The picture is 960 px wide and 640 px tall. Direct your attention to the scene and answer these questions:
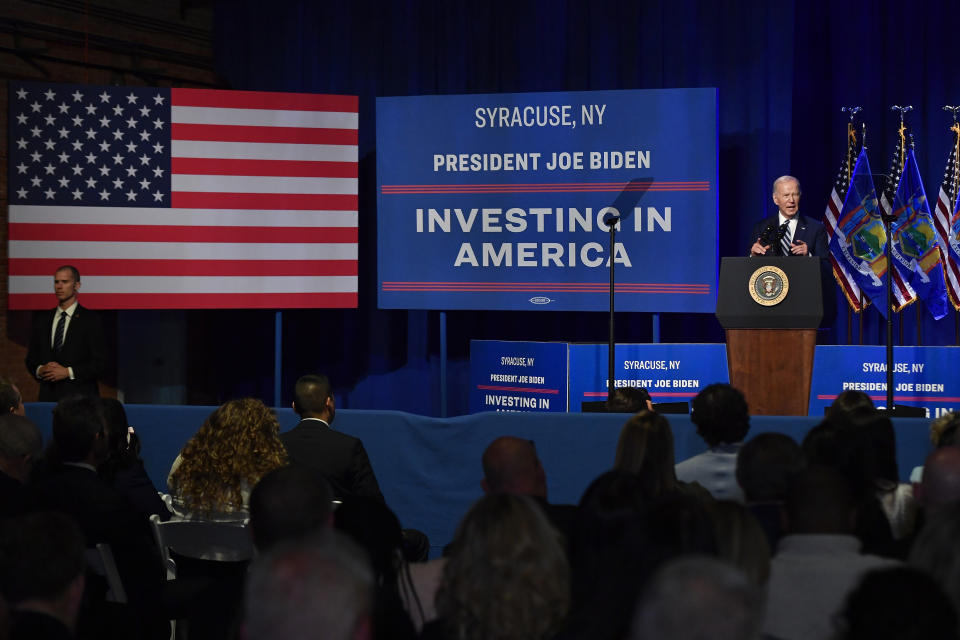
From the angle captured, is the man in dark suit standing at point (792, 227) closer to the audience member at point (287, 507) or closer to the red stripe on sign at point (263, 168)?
the red stripe on sign at point (263, 168)

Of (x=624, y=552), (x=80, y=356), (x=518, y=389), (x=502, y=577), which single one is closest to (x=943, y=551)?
(x=624, y=552)

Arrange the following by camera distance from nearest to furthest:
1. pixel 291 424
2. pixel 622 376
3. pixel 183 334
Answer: pixel 291 424 → pixel 622 376 → pixel 183 334

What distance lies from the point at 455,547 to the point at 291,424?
315 cm

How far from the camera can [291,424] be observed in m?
4.91

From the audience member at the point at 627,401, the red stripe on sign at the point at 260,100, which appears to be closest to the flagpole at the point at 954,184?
the audience member at the point at 627,401

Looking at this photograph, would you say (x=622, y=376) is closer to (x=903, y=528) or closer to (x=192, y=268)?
(x=192, y=268)

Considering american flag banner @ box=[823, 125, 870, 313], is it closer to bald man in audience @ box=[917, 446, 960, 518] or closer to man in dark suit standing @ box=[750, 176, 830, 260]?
man in dark suit standing @ box=[750, 176, 830, 260]

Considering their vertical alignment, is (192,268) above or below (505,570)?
above

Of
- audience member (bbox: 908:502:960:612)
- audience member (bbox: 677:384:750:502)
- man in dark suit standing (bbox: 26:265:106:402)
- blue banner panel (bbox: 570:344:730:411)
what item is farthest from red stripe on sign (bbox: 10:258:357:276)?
audience member (bbox: 908:502:960:612)

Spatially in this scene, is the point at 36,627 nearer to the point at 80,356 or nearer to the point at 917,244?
the point at 80,356

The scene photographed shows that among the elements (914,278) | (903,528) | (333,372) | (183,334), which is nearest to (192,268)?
(183,334)

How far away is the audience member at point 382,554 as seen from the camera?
210 cm

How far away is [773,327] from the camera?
572cm

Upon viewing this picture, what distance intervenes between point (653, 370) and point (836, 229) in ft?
6.21
